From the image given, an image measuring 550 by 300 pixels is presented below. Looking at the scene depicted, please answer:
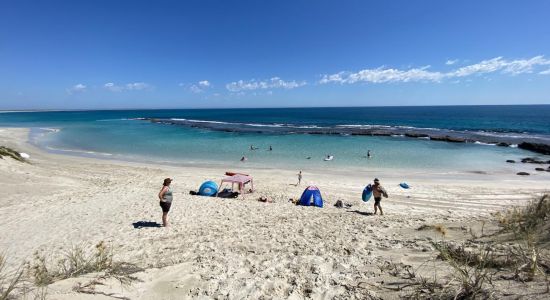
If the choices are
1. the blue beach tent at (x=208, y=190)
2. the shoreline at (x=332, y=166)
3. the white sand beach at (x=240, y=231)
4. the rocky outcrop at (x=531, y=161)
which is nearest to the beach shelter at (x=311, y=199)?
the white sand beach at (x=240, y=231)

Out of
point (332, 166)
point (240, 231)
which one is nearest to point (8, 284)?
point (240, 231)

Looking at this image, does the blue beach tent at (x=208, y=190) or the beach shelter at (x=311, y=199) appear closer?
the beach shelter at (x=311, y=199)

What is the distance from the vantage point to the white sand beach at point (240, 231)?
5.01 meters

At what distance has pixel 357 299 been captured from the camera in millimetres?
4301

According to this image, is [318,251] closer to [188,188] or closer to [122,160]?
[188,188]

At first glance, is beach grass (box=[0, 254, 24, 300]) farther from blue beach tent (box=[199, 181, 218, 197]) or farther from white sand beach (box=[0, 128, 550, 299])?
blue beach tent (box=[199, 181, 218, 197])

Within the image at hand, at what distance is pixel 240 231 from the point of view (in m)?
8.52

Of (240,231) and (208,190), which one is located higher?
(240,231)

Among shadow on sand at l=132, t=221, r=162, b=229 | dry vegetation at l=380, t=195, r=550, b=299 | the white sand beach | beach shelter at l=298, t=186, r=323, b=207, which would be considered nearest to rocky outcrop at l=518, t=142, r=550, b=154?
the white sand beach

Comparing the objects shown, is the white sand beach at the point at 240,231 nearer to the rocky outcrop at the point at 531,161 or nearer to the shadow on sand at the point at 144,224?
the shadow on sand at the point at 144,224

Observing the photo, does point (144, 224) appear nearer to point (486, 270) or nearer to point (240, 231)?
point (240, 231)

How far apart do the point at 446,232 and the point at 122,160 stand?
2589 cm

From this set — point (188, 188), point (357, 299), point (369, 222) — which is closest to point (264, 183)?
point (188, 188)

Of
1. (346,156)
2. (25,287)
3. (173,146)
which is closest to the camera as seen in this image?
(25,287)
